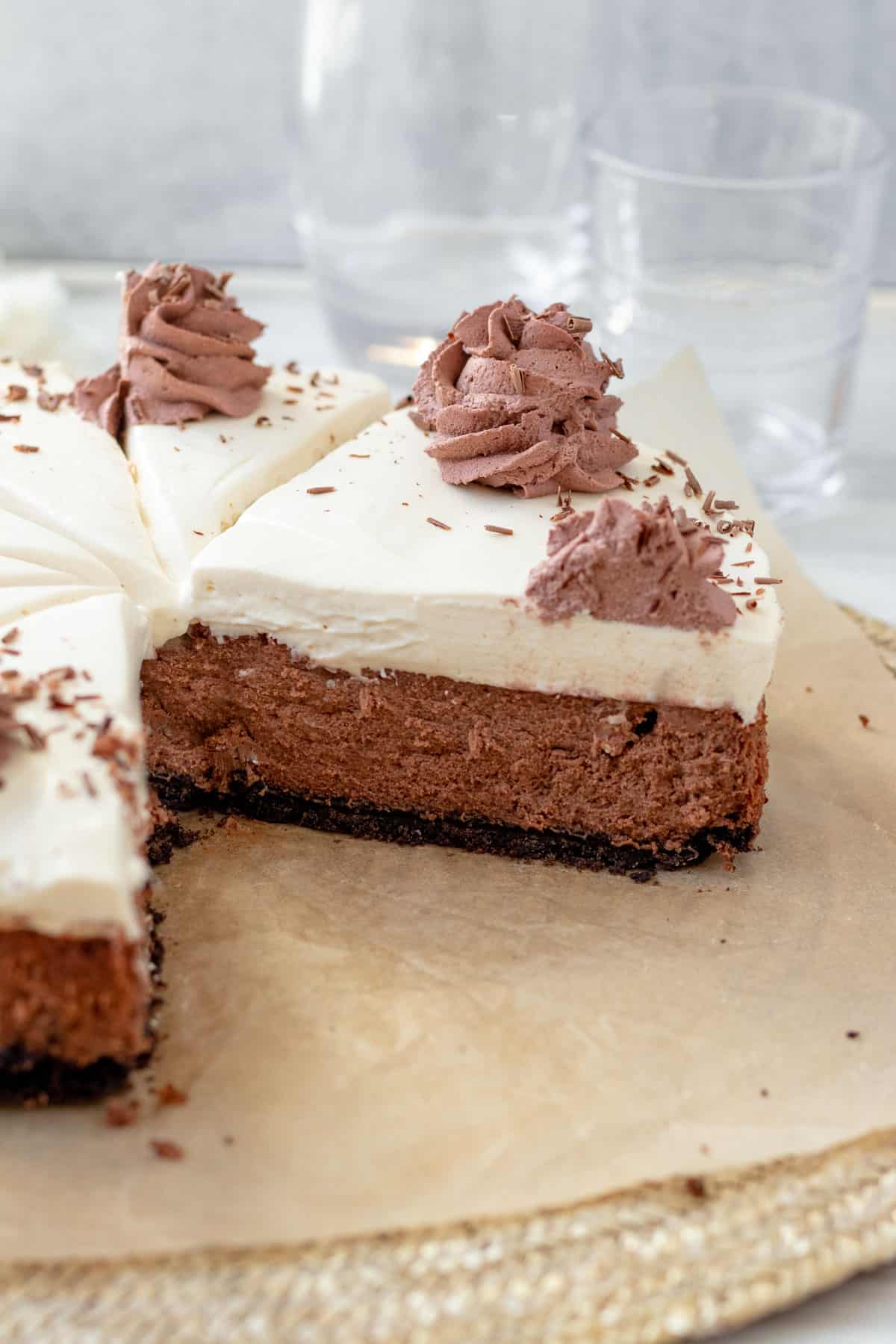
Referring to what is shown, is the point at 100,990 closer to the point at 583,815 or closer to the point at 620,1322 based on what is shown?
the point at 620,1322

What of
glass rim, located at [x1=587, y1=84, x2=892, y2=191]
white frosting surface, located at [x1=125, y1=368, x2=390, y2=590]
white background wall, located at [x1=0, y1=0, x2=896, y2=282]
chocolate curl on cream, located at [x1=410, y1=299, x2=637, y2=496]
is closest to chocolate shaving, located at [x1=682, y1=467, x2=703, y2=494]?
chocolate curl on cream, located at [x1=410, y1=299, x2=637, y2=496]

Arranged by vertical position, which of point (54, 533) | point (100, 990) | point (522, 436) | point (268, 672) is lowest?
point (100, 990)

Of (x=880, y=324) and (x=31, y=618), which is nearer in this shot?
(x=31, y=618)

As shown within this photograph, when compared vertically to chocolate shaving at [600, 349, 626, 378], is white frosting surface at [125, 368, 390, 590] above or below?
below

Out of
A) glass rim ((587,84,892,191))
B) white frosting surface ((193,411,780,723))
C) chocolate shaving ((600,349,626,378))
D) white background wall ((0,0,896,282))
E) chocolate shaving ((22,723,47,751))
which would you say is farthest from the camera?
white background wall ((0,0,896,282))

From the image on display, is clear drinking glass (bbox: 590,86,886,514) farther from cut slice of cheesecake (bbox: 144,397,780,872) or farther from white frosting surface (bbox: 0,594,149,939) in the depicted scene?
white frosting surface (bbox: 0,594,149,939)

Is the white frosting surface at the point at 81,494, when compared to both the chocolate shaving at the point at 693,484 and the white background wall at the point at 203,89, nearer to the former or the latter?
the chocolate shaving at the point at 693,484

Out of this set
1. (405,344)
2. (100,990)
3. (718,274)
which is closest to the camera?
(100,990)

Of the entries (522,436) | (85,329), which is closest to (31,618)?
(522,436)
